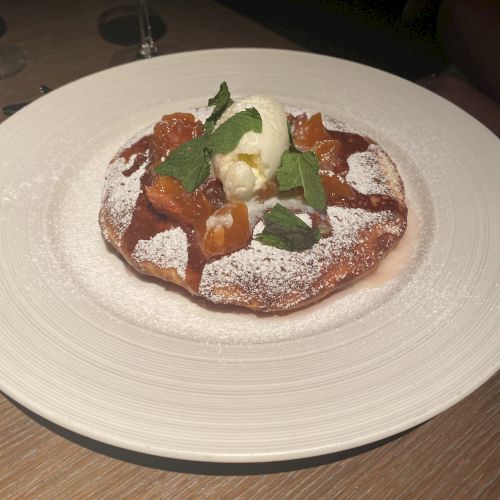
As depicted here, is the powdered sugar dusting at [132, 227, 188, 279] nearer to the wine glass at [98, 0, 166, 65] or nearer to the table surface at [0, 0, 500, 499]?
the table surface at [0, 0, 500, 499]

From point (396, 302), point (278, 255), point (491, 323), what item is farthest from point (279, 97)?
point (491, 323)

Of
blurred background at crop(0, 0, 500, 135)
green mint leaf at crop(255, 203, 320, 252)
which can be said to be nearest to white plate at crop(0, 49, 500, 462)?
green mint leaf at crop(255, 203, 320, 252)

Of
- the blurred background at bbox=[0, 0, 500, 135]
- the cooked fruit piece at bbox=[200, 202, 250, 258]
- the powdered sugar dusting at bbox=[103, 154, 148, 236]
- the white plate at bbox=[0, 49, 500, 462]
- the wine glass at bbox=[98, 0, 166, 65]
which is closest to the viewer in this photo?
the white plate at bbox=[0, 49, 500, 462]

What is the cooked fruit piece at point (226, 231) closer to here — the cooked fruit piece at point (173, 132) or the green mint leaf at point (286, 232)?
the green mint leaf at point (286, 232)

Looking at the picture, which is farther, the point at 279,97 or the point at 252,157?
the point at 279,97

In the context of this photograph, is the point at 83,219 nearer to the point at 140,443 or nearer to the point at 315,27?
the point at 140,443

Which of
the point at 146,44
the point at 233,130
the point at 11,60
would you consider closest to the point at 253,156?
the point at 233,130

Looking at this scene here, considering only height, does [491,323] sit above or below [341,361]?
above
